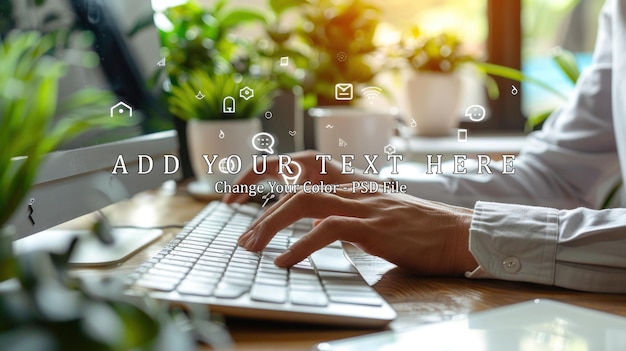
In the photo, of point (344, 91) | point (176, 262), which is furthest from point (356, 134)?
point (176, 262)

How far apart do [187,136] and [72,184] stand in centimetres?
74

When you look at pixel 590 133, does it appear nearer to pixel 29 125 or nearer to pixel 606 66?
pixel 606 66

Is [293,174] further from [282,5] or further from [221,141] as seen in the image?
[282,5]

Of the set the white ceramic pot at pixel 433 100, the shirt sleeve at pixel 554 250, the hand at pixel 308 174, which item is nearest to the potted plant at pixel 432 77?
the white ceramic pot at pixel 433 100

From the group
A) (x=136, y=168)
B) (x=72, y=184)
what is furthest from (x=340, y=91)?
(x=72, y=184)

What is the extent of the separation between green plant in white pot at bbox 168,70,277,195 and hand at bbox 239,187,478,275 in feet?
1.75

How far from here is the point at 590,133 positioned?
3.55ft

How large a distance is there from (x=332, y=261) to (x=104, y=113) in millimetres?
290

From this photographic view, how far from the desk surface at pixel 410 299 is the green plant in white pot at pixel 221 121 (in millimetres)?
409

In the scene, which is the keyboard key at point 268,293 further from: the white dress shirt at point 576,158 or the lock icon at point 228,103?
the lock icon at point 228,103

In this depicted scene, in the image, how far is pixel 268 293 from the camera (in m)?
0.46

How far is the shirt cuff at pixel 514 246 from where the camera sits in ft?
1.95

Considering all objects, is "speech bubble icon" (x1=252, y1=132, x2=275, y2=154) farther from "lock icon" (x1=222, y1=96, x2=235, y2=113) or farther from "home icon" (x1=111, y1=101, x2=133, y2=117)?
"home icon" (x1=111, y1=101, x2=133, y2=117)

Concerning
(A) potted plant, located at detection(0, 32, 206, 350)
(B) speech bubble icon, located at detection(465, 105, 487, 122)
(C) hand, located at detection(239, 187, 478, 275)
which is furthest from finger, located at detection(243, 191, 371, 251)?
(B) speech bubble icon, located at detection(465, 105, 487, 122)
